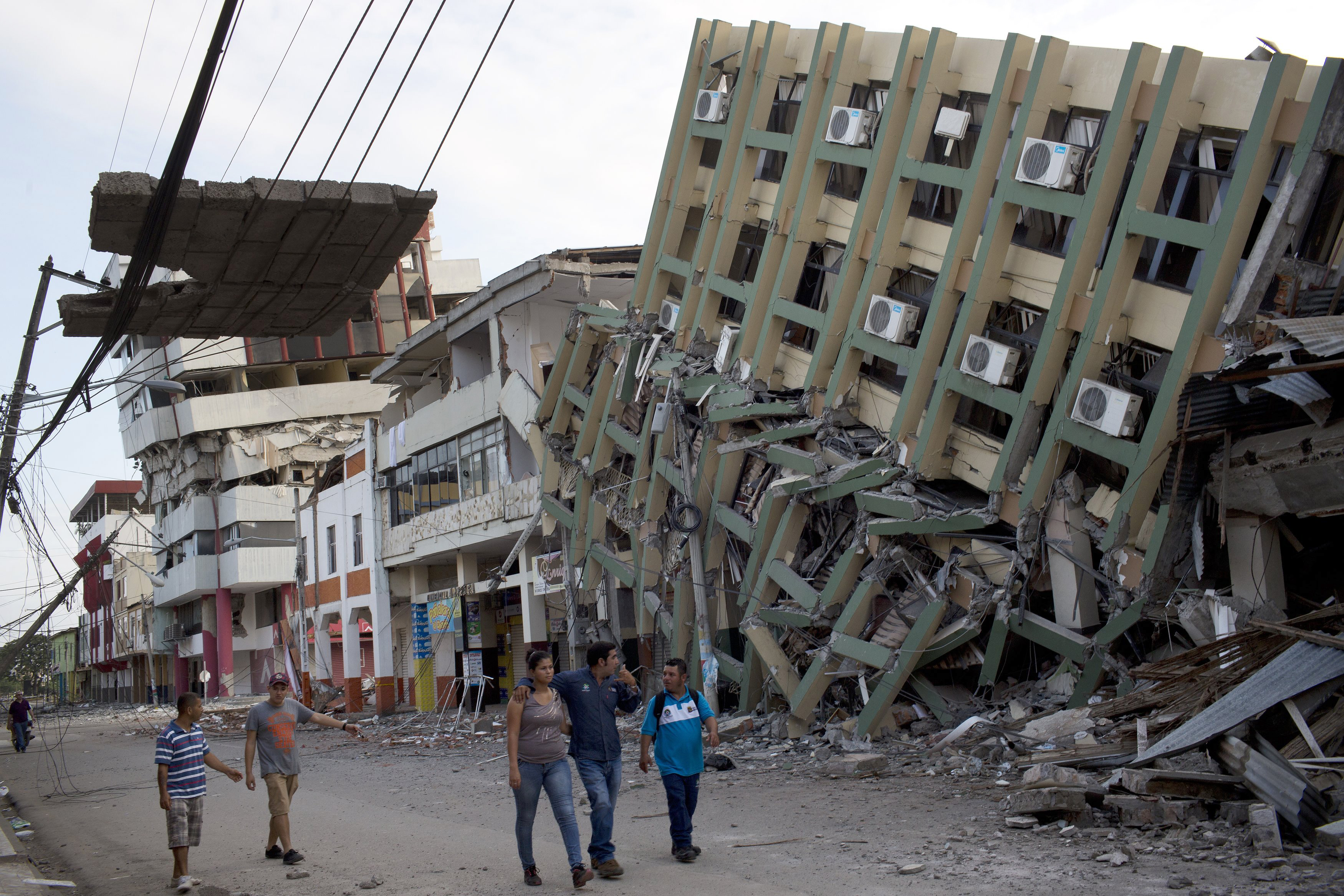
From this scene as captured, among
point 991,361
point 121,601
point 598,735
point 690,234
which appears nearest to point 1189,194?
point 991,361

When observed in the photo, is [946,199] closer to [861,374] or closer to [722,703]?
[861,374]

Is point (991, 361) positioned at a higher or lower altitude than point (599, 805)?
higher

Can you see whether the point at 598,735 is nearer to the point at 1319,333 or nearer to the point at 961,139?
the point at 1319,333

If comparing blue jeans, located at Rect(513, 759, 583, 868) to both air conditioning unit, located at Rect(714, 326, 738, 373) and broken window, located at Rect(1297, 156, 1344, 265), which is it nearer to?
broken window, located at Rect(1297, 156, 1344, 265)

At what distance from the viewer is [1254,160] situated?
33.1ft

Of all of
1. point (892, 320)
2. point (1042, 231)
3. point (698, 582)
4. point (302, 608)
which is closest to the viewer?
point (1042, 231)

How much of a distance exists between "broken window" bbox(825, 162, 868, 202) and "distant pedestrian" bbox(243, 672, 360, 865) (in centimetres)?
1037

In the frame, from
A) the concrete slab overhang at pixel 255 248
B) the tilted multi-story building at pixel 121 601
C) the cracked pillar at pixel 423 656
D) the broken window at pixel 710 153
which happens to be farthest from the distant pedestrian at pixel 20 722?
the tilted multi-story building at pixel 121 601

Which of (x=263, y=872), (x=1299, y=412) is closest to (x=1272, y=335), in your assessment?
(x=1299, y=412)

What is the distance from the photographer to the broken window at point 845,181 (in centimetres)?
1589

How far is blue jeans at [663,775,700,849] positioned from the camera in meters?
7.45

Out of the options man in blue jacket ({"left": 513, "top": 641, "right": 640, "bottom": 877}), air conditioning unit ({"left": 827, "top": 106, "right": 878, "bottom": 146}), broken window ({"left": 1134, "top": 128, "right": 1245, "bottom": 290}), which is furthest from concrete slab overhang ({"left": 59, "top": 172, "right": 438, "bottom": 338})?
broken window ({"left": 1134, "top": 128, "right": 1245, "bottom": 290})

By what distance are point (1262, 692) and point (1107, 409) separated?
3.79 m

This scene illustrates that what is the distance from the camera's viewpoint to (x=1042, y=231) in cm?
1302
